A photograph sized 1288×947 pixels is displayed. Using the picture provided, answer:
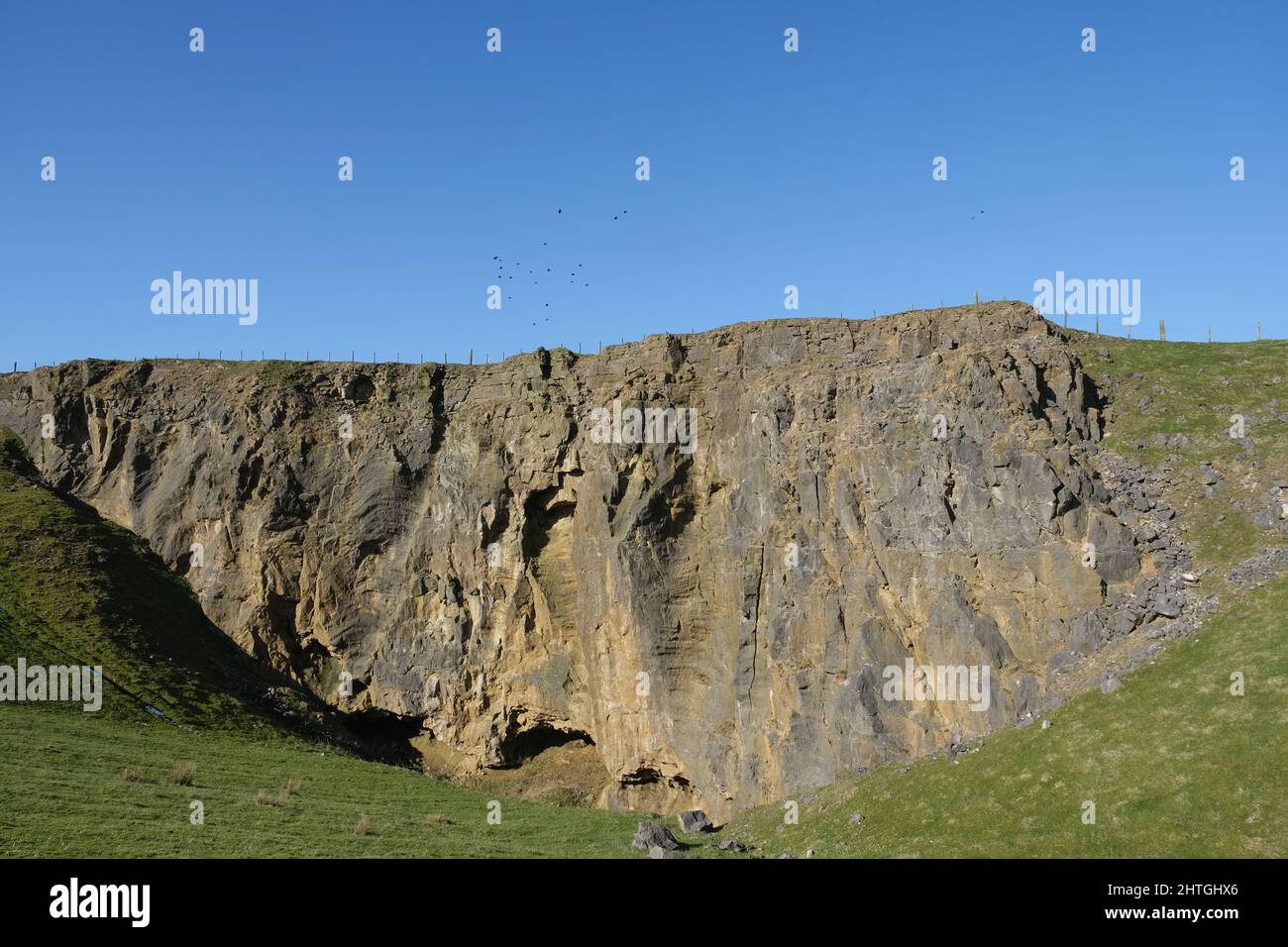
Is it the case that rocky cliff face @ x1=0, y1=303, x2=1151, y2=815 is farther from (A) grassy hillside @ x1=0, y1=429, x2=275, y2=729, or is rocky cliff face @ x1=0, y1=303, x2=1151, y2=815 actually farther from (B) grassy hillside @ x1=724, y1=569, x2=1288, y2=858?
(B) grassy hillside @ x1=724, y1=569, x2=1288, y2=858

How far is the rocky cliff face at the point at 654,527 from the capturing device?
31891mm

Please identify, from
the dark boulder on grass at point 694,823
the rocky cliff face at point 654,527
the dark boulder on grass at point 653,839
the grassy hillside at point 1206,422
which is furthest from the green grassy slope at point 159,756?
the grassy hillside at point 1206,422

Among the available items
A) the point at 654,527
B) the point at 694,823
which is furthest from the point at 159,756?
the point at 654,527

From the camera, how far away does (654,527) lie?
40688 mm

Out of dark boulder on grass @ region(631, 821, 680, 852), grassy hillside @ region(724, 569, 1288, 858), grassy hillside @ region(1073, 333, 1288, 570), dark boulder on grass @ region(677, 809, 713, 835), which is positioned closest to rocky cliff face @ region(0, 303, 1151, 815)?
grassy hillside @ region(1073, 333, 1288, 570)

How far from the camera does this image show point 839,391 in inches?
1470

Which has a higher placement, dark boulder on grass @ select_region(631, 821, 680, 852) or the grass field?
the grass field

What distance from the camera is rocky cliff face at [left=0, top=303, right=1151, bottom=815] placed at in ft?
105

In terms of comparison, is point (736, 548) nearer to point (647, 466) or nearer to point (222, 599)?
point (647, 466)

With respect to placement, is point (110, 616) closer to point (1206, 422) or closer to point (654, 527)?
point (654, 527)

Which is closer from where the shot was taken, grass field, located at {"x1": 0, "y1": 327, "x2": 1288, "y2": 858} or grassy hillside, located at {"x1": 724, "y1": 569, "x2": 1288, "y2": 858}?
grassy hillside, located at {"x1": 724, "y1": 569, "x2": 1288, "y2": 858}

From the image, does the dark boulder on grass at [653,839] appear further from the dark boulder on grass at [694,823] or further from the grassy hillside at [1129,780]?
the dark boulder on grass at [694,823]
